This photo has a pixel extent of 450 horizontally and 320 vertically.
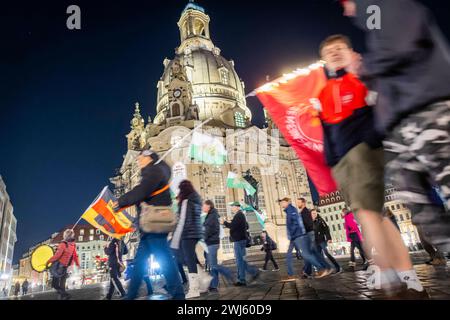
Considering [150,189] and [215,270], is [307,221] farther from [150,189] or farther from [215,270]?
[150,189]

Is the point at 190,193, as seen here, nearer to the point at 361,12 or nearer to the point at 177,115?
the point at 361,12

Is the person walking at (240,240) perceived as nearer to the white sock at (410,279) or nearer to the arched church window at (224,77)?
the white sock at (410,279)

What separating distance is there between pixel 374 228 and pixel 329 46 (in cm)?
199

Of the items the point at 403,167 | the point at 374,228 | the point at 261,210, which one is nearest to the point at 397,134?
the point at 403,167

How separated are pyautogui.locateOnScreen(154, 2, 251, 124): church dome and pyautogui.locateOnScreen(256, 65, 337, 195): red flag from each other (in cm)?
4499

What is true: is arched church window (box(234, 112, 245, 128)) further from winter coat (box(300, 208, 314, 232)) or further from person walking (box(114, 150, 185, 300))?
person walking (box(114, 150, 185, 300))

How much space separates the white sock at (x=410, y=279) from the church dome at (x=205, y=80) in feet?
159

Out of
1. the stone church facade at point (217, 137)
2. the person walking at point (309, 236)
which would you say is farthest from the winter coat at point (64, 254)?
the stone church facade at point (217, 137)

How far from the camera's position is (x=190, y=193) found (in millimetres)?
6094

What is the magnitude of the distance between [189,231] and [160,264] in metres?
1.73

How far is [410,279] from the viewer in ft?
8.33

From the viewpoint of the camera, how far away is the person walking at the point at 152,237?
162 inches

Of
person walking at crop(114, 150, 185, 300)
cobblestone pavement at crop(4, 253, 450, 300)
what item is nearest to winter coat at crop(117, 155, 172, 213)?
person walking at crop(114, 150, 185, 300)

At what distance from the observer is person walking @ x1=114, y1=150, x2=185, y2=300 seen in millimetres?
4109
